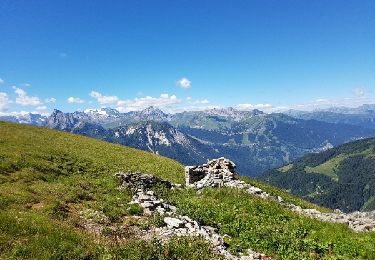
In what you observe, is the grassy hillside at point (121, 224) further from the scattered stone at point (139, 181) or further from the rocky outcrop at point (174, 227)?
the scattered stone at point (139, 181)

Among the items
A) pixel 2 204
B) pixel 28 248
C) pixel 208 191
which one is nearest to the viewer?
pixel 28 248

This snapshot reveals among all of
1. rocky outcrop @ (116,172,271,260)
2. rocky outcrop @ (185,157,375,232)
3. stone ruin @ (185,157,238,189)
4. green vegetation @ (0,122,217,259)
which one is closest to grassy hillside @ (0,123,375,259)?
green vegetation @ (0,122,217,259)

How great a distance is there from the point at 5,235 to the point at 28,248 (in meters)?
1.44

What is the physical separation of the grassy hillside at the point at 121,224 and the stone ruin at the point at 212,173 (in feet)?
18.5

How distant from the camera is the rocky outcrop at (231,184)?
86.8 ft

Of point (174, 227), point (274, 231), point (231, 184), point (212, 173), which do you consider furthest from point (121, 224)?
point (212, 173)

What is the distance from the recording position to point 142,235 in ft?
54.9

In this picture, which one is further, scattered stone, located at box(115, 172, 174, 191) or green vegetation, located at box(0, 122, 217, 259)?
scattered stone, located at box(115, 172, 174, 191)

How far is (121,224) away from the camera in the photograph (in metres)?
18.7

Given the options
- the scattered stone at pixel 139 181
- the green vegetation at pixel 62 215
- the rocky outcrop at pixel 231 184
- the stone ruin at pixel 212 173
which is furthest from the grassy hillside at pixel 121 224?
the stone ruin at pixel 212 173

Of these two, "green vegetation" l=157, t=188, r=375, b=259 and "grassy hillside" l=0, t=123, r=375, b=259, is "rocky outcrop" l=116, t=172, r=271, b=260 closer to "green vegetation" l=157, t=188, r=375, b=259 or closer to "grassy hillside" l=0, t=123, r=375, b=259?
"grassy hillside" l=0, t=123, r=375, b=259

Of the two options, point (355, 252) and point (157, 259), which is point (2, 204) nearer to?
point (157, 259)

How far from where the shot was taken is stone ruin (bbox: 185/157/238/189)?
34491 mm

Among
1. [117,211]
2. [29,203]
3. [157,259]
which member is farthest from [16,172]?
[157,259]
